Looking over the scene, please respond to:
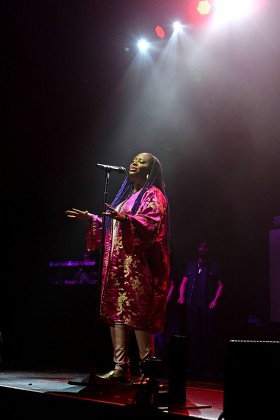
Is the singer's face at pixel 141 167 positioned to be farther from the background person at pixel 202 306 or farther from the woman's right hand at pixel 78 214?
the background person at pixel 202 306

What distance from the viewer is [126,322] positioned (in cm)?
385

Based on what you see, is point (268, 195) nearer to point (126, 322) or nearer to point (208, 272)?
point (208, 272)

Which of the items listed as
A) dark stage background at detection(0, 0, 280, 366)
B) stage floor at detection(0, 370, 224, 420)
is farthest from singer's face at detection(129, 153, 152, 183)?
dark stage background at detection(0, 0, 280, 366)

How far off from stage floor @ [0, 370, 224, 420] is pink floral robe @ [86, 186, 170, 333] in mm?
518

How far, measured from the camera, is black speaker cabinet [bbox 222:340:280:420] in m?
2.17

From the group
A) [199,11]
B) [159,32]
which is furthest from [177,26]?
A: [199,11]

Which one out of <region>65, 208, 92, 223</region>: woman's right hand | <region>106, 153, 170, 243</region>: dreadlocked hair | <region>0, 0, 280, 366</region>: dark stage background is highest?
<region>0, 0, 280, 366</region>: dark stage background

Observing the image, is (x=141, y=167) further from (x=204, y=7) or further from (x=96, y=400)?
(x=204, y=7)

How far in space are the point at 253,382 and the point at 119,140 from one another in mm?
6028

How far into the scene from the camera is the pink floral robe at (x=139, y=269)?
12.6 feet

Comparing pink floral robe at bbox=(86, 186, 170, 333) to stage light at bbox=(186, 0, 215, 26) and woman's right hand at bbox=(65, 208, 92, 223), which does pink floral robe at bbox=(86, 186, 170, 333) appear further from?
stage light at bbox=(186, 0, 215, 26)

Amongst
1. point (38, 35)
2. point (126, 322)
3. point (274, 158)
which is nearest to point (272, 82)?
point (274, 158)

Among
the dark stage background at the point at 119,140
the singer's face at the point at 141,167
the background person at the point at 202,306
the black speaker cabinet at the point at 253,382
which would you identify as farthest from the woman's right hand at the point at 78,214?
the background person at the point at 202,306

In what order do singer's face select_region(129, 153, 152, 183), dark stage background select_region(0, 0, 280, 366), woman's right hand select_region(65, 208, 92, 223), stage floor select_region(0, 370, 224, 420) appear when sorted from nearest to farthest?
stage floor select_region(0, 370, 224, 420)
woman's right hand select_region(65, 208, 92, 223)
singer's face select_region(129, 153, 152, 183)
dark stage background select_region(0, 0, 280, 366)
